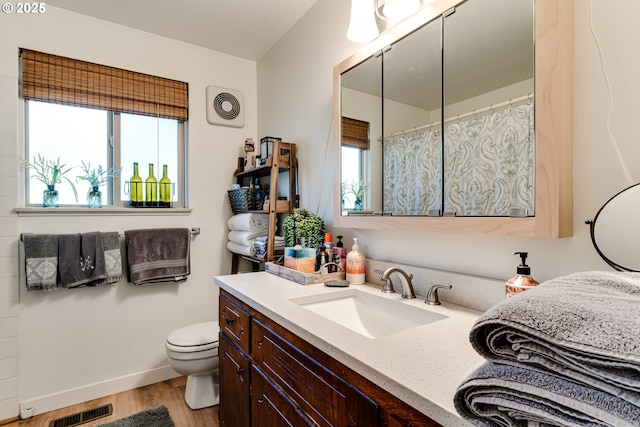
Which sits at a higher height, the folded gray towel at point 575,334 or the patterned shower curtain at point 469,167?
the patterned shower curtain at point 469,167

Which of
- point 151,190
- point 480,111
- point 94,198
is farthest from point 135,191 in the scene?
point 480,111

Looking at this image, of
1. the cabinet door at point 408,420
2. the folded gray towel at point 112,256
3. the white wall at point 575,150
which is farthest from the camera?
the folded gray towel at point 112,256

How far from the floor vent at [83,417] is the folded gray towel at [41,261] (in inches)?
29.9

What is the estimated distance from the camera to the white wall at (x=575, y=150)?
2.64ft

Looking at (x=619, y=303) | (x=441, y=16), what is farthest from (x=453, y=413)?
(x=441, y=16)

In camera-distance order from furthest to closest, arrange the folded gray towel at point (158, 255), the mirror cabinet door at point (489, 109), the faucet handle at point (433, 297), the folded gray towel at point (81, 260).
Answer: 1. the folded gray towel at point (158, 255)
2. the folded gray towel at point (81, 260)
3. the faucet handle at point (433, 297)
4. the mirror cabinet door at point (489, 109)

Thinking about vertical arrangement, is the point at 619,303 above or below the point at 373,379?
above

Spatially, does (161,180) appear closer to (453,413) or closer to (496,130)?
(496,130)

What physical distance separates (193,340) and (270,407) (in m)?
0.98

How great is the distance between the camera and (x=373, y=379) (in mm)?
692

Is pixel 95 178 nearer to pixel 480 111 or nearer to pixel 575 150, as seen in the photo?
pixel 480 111

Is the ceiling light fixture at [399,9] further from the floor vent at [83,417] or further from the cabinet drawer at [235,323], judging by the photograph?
the floor vent at [83,417]

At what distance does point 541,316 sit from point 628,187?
59 centimetres

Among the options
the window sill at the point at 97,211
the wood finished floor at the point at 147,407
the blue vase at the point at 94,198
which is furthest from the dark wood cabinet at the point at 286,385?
the blue vase at the point at 94,198
